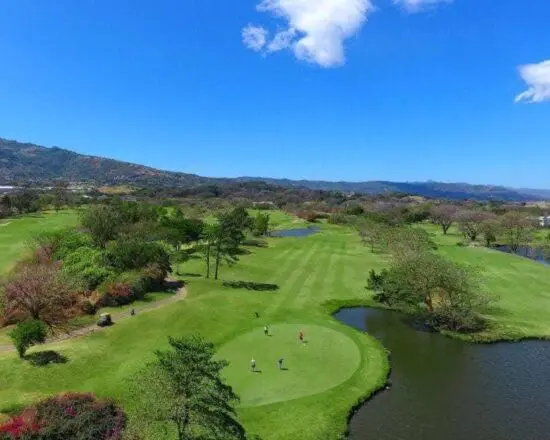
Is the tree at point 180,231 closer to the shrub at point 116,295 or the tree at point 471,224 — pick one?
the shrub at point 116,295

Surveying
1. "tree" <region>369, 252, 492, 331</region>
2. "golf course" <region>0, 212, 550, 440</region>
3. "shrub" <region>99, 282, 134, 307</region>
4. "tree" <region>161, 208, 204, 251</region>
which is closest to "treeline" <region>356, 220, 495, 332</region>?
"tree" <region>369, 252, 492, 331</region>

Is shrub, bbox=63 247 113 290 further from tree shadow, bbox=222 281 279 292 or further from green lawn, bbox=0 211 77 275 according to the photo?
tree shadow, bbox=222 281 279 292

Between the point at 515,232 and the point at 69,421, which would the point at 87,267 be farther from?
the point at 515,232

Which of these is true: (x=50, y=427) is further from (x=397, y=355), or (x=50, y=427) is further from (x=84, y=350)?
(x=397, y=355)

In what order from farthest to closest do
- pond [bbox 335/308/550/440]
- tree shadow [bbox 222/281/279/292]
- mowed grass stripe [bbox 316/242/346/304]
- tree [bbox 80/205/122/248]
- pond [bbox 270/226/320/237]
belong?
pond [bbox 270/226/320/237], tree [bbox 80/205/122/248], tree shadow [bbox 222/281/279/292], mowed grass stripe [bbox 316/242/346/304], pond [bbox 335/308/550/440]

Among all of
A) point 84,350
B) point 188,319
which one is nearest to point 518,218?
point 188,319

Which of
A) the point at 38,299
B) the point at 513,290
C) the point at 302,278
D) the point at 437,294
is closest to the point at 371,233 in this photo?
the point at 302,278

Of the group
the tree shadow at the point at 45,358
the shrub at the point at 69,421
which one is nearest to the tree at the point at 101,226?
the tree shadow at the point at 45,358
